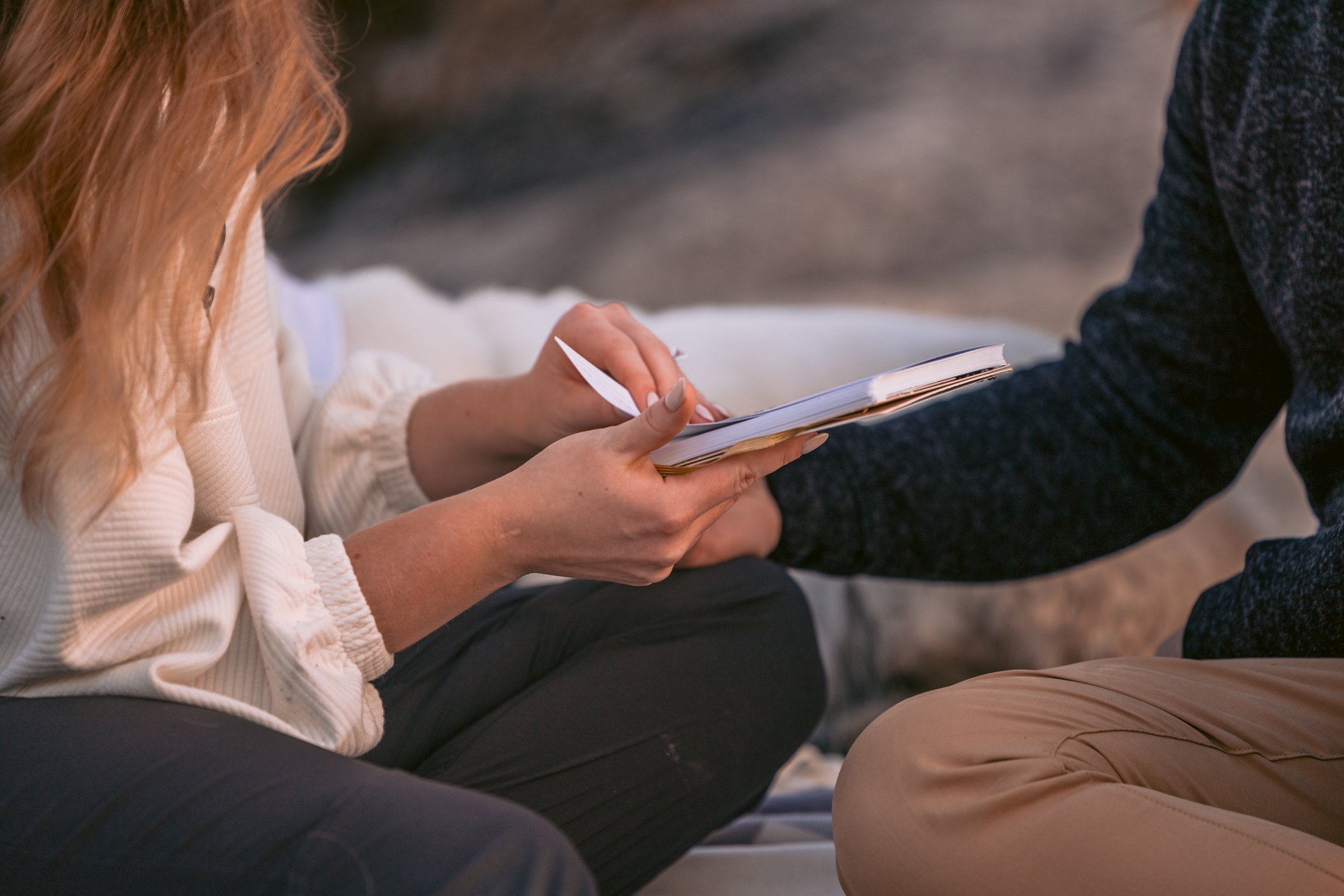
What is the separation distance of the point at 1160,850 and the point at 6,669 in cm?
50

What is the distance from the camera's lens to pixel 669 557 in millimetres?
509

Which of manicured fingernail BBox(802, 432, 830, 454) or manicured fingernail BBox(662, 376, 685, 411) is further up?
manicured fingernail BBox(662, 376, 685, 411)

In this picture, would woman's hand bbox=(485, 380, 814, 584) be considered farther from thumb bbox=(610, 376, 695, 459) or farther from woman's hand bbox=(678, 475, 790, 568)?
woman's hand bbox=(678, 475, 790, 568)

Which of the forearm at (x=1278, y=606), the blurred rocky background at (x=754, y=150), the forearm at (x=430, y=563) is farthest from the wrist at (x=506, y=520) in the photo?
the blurred rocky background at (x=754, y=150)

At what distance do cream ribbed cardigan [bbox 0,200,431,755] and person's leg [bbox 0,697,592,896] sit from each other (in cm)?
3

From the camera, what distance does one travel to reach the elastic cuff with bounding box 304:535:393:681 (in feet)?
1.54

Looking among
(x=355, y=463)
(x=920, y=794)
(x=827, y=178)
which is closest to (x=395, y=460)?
(x=355, y=463)

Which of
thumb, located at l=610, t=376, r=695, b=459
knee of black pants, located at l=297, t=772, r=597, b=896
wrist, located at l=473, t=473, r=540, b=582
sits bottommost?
knee of black pants, located at l=297, t=772, r=597, b=896

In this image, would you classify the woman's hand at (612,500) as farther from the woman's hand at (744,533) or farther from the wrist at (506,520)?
the woman's hand at (744,533)

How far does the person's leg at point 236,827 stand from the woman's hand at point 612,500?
128mm

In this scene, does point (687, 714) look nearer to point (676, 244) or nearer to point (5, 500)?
point (5, 500)

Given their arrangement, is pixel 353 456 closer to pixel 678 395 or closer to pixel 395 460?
pixel 395 460

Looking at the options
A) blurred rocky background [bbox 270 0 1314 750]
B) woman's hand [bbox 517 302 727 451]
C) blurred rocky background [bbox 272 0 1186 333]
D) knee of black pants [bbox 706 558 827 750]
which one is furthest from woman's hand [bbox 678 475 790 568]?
blurred rocky background [bbox 272 0 1186 333]

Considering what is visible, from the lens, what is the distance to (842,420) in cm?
44
